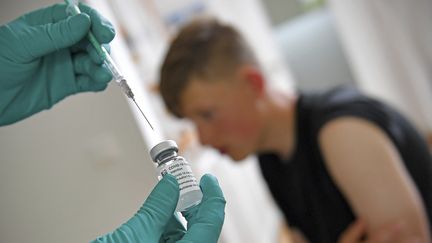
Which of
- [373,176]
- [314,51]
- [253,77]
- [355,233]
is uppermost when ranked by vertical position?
[253,77]

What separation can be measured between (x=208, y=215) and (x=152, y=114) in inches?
33.5

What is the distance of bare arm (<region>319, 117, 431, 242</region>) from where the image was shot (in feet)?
3.06

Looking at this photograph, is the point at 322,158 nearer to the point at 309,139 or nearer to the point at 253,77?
the point at 309,139

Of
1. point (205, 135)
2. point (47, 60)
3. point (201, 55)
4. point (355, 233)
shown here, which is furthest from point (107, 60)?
point (355, 233)

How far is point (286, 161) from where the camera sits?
4.00ft

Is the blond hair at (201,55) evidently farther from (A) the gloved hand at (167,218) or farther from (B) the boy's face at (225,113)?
(A) the gloved hand at (167,218)

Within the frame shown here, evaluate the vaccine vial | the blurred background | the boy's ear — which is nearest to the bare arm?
the boy's ear

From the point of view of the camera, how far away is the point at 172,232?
58cm

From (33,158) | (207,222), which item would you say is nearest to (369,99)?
(207,222)

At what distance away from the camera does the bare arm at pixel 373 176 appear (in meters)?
0.93

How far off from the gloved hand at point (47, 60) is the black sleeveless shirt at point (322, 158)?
1.90ft

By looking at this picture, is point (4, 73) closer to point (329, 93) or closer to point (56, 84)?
point (56, 84)

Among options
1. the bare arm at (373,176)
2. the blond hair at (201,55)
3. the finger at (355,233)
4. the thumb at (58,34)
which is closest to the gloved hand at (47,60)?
the thumb at (58,34)

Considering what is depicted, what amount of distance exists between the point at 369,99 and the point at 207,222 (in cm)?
66
